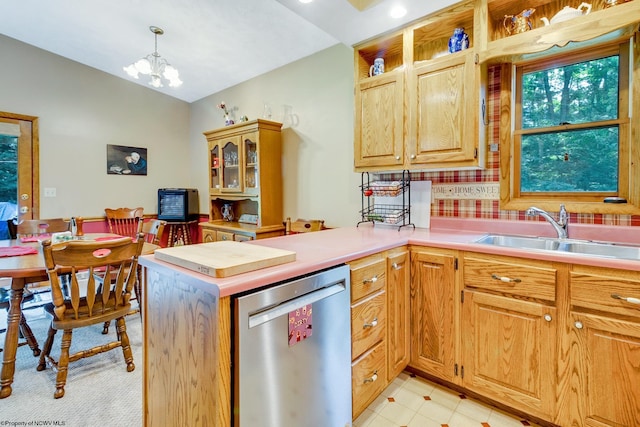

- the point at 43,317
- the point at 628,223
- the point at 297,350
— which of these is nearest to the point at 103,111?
the point at 43,317

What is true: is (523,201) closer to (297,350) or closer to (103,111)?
(297,350)

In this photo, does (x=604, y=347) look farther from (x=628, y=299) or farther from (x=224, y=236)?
Answer: (x=224, y=236)

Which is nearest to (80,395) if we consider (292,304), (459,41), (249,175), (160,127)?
(292,304)

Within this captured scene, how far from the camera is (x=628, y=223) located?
1828 millimetres

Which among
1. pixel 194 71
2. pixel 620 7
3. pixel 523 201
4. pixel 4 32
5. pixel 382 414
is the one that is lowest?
pixel 382 414

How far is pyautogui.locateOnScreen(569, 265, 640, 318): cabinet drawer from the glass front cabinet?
2606 mm

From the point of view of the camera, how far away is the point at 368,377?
65.2 inches

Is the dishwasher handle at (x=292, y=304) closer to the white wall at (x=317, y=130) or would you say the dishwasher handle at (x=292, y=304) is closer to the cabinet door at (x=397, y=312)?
the cabinet door at (x=397, y=312)

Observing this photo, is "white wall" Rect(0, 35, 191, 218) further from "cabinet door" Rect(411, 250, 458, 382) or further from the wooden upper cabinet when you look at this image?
"cabinet door" Rect(411, 250, 458, 382)

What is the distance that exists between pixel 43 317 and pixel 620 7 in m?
4.86

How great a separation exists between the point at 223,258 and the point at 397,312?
1.16 metres

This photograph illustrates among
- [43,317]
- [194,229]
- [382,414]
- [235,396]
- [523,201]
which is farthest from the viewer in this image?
[194,229]

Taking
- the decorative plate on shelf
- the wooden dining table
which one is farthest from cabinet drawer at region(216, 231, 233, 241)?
the wooden dining table

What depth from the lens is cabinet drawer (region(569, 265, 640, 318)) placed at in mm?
1328
